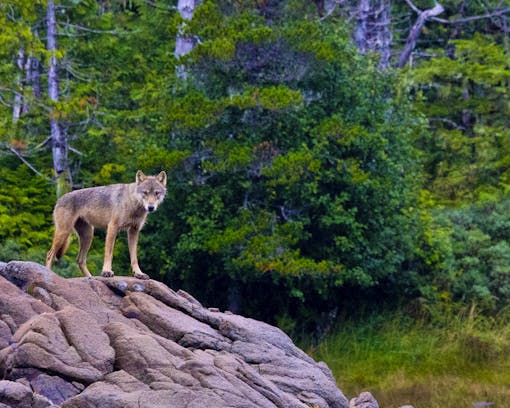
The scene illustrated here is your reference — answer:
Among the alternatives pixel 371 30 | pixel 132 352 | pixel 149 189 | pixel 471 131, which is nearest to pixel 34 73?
pixel 371 30

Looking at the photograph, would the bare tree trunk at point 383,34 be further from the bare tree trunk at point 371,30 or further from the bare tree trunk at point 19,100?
the bare tree trunk at point 19,100

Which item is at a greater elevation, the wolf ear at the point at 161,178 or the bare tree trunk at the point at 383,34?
the bare tree trunk at the point at 383,34

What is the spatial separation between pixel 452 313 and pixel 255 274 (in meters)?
5.55

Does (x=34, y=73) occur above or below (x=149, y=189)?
above

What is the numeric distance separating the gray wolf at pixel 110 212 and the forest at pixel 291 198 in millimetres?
6036

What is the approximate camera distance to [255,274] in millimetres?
22203

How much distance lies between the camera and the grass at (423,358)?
21359mm

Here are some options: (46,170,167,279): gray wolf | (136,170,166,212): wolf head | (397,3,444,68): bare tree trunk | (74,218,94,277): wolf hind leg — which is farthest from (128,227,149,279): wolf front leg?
(397,3,444,68): bare tree trunk

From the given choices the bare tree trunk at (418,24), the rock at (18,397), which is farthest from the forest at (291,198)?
the rock at (18,397)

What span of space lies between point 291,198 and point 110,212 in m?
8.27

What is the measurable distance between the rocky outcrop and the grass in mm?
6705

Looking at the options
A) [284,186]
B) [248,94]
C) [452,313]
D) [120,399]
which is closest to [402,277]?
[452,313]

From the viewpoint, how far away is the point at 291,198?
894 inches

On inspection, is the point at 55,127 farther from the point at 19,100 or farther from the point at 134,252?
the point at 134,252
